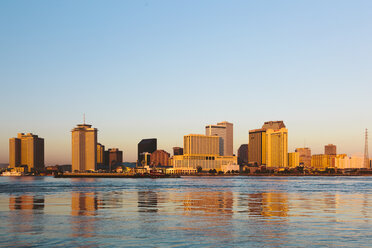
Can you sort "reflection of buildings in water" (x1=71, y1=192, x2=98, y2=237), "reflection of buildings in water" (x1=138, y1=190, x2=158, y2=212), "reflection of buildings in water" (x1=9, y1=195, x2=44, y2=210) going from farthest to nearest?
"reflection of buildings in water" (x1=9, y1=195, x2=44, y2=210) < "reflection of buildings in water" (x1=138, y1=190, x2=158, y2=212) < "reflection of buildings in water" (x1=71, y1=192, x2=98, y2=237)

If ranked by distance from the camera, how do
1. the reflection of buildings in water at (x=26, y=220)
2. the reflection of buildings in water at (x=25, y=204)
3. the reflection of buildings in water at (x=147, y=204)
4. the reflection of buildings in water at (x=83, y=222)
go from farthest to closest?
the reflection of buildings in water at (x=25, y=204) → the reflection of buildings in water at (x=147, y=204) → the reflection of buildings in water at (x=26, y=220) → the reflection of buildings in water at (x=83, y=222)

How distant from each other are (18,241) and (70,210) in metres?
21.8

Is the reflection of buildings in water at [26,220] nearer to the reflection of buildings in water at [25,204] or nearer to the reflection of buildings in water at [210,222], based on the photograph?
the reflection of buildings in water at [25,204]

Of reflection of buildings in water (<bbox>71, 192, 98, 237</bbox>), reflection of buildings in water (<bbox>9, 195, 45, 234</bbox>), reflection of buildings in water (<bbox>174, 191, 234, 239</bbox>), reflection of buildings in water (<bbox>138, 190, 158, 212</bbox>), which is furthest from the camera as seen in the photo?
reflection of buildings in water (<bbox>138, 190, 158, 212</bbox>)

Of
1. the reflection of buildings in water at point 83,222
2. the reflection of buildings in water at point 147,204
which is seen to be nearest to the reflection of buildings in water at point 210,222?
the reflection of buildings in water at point 147,204

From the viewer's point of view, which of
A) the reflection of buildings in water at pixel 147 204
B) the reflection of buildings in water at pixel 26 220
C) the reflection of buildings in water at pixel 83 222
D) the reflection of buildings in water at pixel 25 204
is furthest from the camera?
the reflection of buildings in water at pixel 25 204

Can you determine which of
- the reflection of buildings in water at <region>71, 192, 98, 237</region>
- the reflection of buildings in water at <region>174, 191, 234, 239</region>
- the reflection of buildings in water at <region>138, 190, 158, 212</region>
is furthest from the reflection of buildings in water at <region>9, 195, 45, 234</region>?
the reflection of buildings in water at <region>174, 191, 234, 239</region>

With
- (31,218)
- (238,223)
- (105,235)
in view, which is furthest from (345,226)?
(31,218)

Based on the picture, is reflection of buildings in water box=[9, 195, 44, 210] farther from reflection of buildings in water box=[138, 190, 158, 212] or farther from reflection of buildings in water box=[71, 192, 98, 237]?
reflection of buildings in water box=[138, 190, 158, 212]

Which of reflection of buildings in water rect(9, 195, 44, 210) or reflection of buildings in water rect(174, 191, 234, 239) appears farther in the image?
reflection of buildings in water rect(9, 195, 44, 210)

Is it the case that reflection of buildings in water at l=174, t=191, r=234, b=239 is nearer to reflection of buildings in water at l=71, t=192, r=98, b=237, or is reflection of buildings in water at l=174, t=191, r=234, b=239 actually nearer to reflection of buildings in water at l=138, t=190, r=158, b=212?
reflection of buildings in water at l=138, t=190, r=158, b=212

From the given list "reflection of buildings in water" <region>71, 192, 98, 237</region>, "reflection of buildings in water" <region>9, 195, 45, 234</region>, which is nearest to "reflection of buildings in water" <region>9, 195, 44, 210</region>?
"reflection of buildings in water" <region>9, 195, 45, 234</region>

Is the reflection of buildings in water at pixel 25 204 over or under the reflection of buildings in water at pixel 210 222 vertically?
under

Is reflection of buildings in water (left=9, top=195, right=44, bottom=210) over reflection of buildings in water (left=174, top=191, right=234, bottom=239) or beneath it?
beneath
